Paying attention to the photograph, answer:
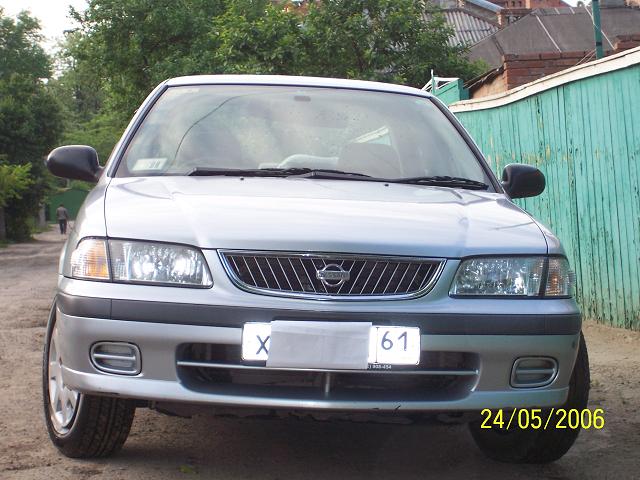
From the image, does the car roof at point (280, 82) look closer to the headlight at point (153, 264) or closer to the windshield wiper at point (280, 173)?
the windshield wiper at point (280, 173)

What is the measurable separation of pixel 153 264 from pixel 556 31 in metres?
42.2

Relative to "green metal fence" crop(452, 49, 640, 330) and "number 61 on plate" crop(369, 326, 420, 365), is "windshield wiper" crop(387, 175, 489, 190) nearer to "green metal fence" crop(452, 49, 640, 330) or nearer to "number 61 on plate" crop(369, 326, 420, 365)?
"number 61 on plate" crop(369, 326, 420, 365)

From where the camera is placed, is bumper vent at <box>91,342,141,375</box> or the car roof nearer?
bumper vent at <box>91,342,141,375</box>

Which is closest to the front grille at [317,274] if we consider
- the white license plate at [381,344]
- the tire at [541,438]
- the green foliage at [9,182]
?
the white license plate at [381,344]

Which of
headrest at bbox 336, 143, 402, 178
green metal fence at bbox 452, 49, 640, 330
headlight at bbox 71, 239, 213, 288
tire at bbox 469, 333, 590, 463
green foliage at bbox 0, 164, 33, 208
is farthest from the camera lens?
green foliage at bbox 0, 164, 33, 208

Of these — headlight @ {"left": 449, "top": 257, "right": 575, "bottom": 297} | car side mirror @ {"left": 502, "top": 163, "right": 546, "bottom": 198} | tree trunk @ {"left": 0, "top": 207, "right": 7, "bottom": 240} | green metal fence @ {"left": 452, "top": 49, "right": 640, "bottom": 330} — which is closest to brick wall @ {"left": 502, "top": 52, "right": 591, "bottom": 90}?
green metal fence @ {"left": 452, "top": 49, "right": 640, "bottom": 330}

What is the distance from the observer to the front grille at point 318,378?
11.7ft

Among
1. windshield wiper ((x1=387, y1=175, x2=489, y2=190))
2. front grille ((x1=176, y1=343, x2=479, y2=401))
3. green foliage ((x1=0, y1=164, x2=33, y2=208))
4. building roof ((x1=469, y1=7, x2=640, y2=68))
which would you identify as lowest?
green foliage ((x1=0, y1=164, x2=33, y2=208))

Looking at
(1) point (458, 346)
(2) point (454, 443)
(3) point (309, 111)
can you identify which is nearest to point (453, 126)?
(3) point (309, 111)

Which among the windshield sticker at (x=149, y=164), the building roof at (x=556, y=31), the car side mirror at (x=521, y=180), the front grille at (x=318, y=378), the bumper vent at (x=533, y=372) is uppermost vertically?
the windshield sticker at (x=149, y=164)

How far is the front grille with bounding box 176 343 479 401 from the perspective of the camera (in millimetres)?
3561

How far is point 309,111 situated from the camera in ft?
16.5

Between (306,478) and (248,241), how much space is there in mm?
941

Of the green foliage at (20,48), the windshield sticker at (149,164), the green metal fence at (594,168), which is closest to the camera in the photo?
the windshield sticker at (149,164)
